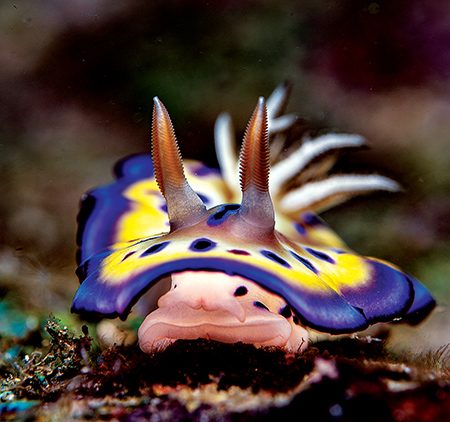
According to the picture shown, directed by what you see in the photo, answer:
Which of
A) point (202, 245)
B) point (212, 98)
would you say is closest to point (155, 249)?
point (202, 245)

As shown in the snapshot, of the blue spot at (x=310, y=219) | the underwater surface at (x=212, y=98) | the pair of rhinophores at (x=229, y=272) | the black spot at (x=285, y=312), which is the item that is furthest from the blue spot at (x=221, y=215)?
the underwater surface at (x=212, y=98)

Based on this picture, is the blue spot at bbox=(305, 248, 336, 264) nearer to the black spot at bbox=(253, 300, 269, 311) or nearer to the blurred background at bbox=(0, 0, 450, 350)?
the black spot at bbox=(253, 300, 269, 311)

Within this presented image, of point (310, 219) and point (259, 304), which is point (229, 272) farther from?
point (310, 219)

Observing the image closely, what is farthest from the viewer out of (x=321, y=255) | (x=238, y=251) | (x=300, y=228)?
(x=300, y=228)

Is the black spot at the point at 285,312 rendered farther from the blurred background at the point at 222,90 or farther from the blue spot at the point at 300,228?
the blurred background at the point at 222,90

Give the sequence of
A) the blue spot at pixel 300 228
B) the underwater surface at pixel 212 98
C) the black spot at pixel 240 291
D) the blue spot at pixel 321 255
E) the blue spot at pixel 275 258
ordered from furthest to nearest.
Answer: the underwater surface at pixel 212 98, the blue spot at pixel 300 228, the blue spot at pixel 321 255, the black spot at pixel 240 291, the blue spot at pixel 275 258

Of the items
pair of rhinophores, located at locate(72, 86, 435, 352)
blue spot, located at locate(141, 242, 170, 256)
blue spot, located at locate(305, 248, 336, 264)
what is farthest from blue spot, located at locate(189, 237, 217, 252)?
blue spot, located at locate(305, 248, 336, 264)

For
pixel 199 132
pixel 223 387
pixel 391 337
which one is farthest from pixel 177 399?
pixel 199 132
